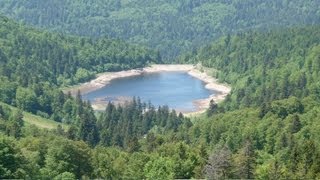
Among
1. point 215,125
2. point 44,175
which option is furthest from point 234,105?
point 44,175

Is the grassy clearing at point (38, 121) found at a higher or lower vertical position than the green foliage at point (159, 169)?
lower

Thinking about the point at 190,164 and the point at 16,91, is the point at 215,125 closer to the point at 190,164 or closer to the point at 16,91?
the point at 190,164

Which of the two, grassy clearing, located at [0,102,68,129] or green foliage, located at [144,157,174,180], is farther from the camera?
grassy clearing, located at [0,102,68,129]

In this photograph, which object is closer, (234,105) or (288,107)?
(288,107)

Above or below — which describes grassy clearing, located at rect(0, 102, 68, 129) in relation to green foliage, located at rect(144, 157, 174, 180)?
below

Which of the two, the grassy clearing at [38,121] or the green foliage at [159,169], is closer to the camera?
the green foliage at [159,169]

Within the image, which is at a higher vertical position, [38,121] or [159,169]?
[159,169]

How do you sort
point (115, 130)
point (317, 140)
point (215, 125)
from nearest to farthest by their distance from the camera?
1. point (317, 140)
2. point (215, 125)
3. point (115, 130)

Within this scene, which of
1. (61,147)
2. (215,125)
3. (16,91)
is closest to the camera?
(61,147)

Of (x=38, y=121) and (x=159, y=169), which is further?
(x=38, y=121)

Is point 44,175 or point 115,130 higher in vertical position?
point 44,175
